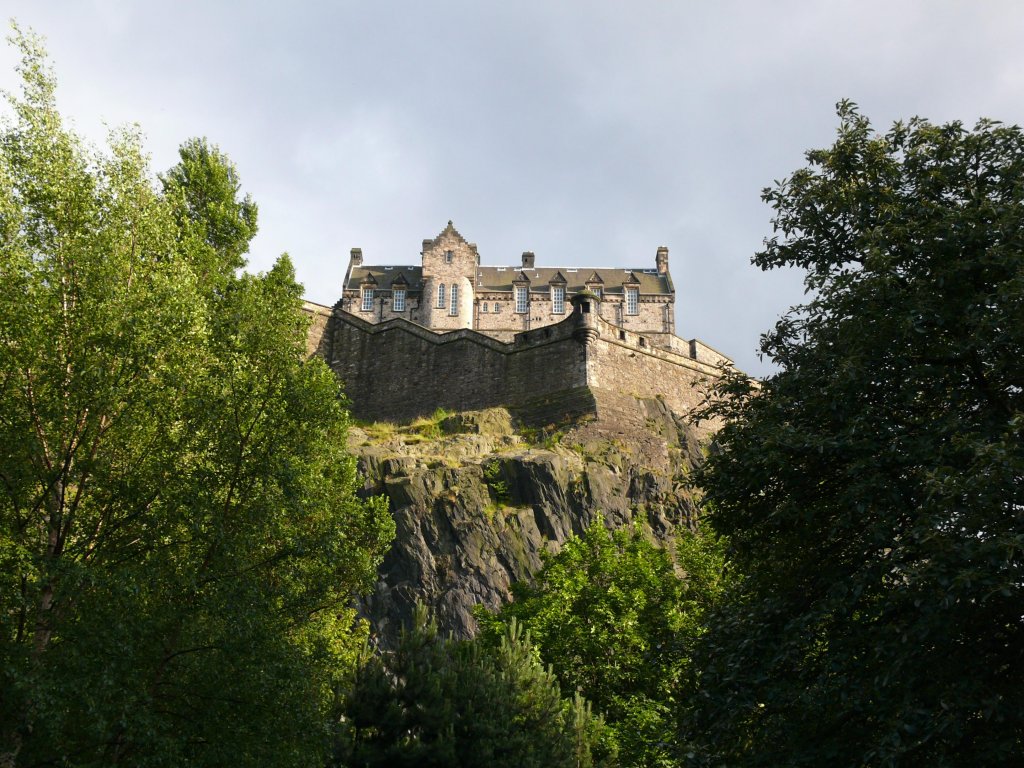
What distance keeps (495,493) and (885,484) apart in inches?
899

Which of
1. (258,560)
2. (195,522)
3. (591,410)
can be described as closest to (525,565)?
(591,410)

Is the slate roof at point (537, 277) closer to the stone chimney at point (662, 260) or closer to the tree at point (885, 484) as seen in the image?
the stone chimney at point (662, 260)

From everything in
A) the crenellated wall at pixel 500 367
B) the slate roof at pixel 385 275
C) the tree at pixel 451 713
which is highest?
the slate roof at pixel 385 275

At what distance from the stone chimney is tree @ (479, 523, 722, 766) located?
40508mm

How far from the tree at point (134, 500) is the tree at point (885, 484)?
5.63 m

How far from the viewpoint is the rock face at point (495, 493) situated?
29.0 meters

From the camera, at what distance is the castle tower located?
59188 mm

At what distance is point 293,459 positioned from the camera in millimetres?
13984

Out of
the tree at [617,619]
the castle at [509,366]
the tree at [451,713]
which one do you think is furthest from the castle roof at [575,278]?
the tree at [451,713]

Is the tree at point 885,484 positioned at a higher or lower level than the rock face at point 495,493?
lower

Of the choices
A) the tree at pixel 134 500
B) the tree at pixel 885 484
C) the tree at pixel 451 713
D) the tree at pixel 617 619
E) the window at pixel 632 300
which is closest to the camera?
the tree at pixel 885 484

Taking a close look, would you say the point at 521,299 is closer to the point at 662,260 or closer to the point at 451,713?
the point at 662,260

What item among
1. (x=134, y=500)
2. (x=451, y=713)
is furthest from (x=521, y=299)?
(x=134, y=500)

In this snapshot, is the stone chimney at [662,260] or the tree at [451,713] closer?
the tree at [451,713]
